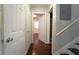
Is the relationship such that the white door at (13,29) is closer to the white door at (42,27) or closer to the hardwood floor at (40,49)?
the hardwood floor at (40,49)

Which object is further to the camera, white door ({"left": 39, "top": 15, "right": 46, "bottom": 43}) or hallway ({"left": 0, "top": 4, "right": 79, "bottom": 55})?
white door ({"left": 39, "top": 15, "right": 46, "bottom": 43})

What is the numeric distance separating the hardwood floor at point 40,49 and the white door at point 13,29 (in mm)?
114

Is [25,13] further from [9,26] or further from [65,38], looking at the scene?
[65,38]

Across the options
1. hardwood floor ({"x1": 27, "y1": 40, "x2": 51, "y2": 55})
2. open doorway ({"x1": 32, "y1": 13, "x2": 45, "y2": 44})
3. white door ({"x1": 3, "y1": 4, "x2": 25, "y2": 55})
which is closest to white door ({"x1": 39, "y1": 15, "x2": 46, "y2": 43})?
open doorway ({"x1": 32, "y1": 13, "x2": 45, "y2": 44})

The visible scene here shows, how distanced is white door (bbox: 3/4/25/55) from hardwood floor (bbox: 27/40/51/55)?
0.11 meters

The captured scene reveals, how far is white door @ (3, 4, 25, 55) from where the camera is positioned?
1426mm

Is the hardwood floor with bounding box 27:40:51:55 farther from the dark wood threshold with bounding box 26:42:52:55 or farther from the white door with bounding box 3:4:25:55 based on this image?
the white door with bounding box 3:4:25:55

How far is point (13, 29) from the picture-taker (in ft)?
5.04

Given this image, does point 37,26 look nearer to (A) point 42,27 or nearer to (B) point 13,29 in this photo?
(A) point 42,27

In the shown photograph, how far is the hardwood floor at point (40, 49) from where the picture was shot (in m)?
1.56

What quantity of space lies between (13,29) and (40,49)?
0.45 meters
